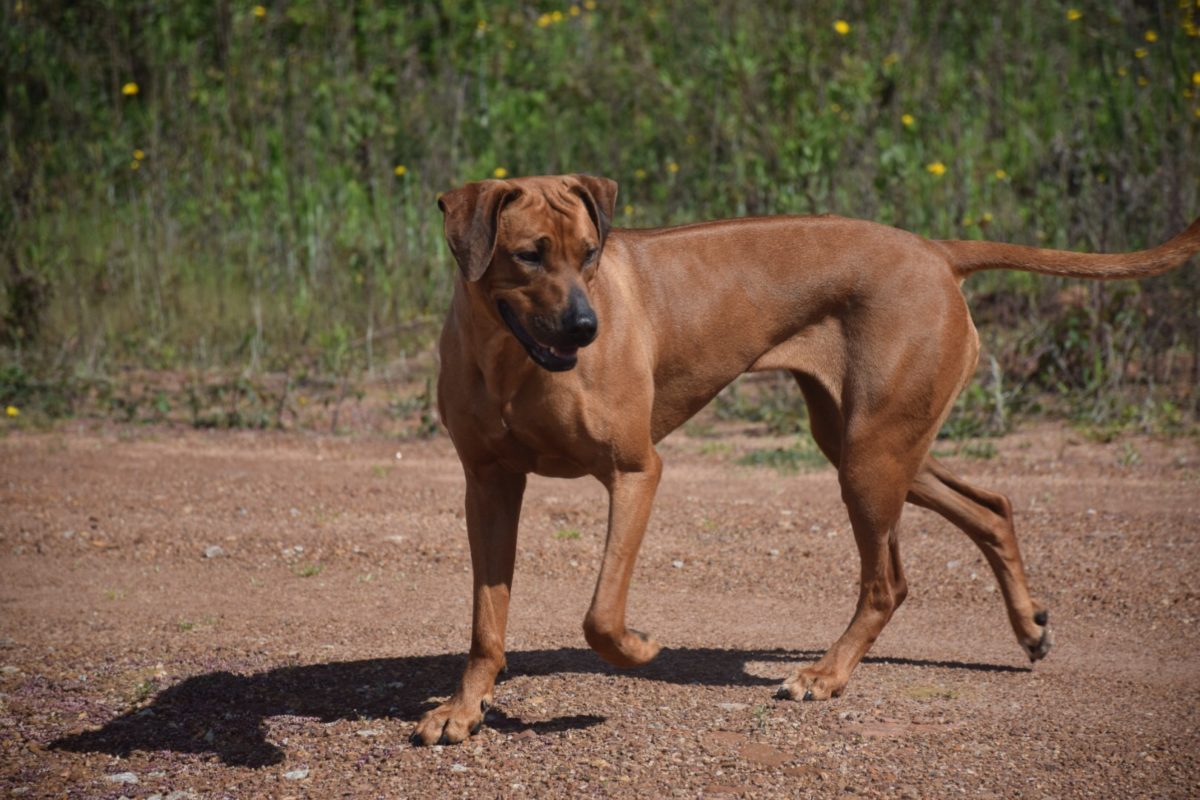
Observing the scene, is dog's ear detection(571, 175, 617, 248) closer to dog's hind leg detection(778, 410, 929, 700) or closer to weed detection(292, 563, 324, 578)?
dog's hind leg detection(778, 410, 929, 700)

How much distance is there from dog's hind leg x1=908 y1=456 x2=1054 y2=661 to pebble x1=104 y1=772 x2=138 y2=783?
2746 millimetres

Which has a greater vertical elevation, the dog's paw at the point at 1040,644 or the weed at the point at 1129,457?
the dog's paw at the point at 1040,644

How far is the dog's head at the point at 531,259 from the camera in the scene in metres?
3.93

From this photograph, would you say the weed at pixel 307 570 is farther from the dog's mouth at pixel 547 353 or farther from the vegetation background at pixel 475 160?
the vegetation background at pixel 475 160

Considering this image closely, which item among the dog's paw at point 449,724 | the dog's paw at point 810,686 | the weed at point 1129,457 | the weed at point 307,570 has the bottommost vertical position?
the weed at point 307,570

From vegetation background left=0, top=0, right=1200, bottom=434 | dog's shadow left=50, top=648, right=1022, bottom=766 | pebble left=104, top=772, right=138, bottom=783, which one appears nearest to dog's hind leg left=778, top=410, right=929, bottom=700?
dog's shadow left=50, top=648, right=1022, bottom=766

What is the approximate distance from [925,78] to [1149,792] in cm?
984

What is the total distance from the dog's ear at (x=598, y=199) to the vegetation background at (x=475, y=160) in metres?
4.66

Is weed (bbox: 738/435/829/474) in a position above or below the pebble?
below

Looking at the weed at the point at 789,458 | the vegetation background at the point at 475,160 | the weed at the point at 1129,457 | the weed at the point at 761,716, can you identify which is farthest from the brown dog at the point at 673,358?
the vegetation background at the point at 475,160

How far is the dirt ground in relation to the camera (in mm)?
3859

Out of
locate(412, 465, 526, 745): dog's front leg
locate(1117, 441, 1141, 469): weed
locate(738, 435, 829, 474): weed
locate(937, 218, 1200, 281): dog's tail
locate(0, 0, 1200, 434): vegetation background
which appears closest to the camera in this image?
locate(412, 465, 526, 745): dog's front leg

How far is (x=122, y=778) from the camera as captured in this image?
12.6 ft

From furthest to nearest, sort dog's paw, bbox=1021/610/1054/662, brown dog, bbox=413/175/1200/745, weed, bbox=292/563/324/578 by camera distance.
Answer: weed, bbox=292/563/324/578 < dog's paw, bbox=1021/610/1054/662 < brown dog, bbox=413/175/1200/745
